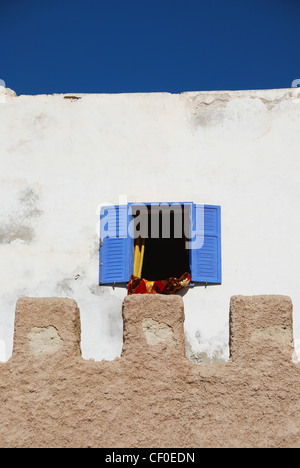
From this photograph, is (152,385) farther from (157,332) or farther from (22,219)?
(22,219)

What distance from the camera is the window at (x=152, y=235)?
9.80 meters

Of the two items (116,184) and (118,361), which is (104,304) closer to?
(116,184)

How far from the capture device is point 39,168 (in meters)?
10.5

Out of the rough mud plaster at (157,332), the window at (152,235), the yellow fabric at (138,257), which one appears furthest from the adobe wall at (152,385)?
the yellow fabric at (138,257)

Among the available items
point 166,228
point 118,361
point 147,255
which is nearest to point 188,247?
point 166,228

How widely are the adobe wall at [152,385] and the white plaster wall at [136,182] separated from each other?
17.0 feet

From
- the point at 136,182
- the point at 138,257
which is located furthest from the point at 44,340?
the point at 136,182

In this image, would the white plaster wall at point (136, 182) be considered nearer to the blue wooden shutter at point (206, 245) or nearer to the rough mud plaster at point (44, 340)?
the blue wooden shutter at point (206, 245)

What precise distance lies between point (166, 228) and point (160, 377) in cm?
592

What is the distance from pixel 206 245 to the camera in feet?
32.4

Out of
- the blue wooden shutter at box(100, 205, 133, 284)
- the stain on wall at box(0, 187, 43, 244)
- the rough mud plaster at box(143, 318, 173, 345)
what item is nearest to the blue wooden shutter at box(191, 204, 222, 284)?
the blue wooden shutter at box(100, 205, 133, 284)

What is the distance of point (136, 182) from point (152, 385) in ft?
20.2

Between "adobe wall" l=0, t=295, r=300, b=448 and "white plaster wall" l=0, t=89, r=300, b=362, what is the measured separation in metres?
5.18

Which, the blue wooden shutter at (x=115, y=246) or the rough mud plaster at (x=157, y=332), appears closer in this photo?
the rough mud plaster at (x=157, y=332)
